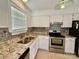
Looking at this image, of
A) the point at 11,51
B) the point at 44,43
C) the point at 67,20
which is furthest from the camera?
the point at 44,43

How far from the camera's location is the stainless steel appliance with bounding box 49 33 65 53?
13.1 ft

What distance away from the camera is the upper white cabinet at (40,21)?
4.52 meters

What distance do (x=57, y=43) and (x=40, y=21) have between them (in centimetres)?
166

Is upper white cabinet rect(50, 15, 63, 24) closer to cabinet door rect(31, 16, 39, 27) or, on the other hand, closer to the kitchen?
the kitchen

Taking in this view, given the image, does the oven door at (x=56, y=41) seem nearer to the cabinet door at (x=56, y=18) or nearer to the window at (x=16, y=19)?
the cabinet door at (x=56, y=18)

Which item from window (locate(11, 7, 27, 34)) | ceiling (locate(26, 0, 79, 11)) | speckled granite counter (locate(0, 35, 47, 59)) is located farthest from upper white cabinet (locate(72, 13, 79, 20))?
speckled granite counter (locate(0, 35, 47, 59))

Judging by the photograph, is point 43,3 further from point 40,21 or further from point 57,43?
point 57,43

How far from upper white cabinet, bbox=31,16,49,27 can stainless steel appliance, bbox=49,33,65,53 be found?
903 millimetres

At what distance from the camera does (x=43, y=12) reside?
457cm

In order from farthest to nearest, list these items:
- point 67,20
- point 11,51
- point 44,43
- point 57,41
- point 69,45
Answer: point 44,43, point 67,20, point 57,41, point 69,45, point 11,51

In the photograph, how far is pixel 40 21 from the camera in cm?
463

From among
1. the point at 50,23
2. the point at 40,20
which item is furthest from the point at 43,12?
the point at 50,23

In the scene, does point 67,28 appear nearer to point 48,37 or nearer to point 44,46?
point 48,37

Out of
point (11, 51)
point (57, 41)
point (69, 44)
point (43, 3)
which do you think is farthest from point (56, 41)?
point (11, 51)
